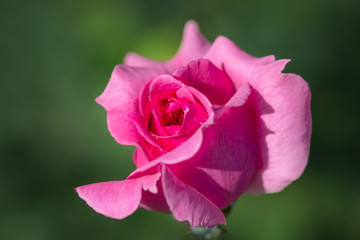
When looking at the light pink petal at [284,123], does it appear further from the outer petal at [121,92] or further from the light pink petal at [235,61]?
the outer petal at [121,92]

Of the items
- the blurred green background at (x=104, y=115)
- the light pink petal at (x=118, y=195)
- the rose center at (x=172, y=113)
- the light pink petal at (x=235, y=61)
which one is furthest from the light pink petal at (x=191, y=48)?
the blurred green background at (x=104, y=115)


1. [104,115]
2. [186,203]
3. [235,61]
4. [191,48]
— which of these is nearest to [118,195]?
[186,203]

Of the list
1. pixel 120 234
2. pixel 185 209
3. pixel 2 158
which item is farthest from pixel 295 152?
pixel 2 158

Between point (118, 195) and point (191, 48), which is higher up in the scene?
point (191, 48)

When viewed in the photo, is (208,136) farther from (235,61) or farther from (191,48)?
(191,48)

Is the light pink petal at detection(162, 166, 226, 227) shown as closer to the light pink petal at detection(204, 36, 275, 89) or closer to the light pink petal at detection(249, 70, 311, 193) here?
the light pink petal at detection(249, 70, 311, 193)

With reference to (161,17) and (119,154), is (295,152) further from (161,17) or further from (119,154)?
(161,17)
